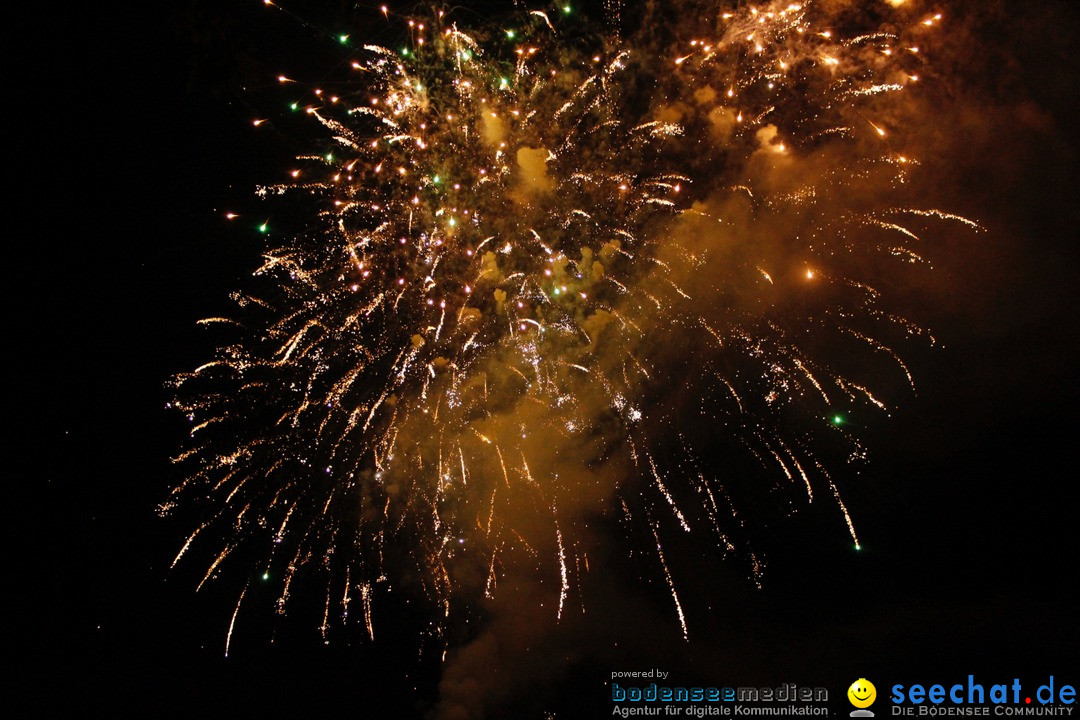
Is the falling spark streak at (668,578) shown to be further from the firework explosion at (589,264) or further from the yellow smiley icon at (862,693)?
the yellow smiley icon at (862,693)

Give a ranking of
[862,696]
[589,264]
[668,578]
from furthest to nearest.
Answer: [668,578] < [589,264] < [862,696]

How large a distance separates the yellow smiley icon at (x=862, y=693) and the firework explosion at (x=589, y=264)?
143cm

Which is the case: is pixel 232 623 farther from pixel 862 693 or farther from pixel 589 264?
pixel 862 693

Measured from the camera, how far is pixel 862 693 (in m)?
4.91

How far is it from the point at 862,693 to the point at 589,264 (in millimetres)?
5367

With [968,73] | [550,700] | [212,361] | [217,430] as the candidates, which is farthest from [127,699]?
[968,73]

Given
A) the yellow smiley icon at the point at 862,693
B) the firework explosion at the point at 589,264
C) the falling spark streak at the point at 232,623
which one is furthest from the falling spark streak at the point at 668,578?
the falling spark streak at the point at 232,623

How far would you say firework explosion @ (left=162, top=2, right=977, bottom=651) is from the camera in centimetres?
487

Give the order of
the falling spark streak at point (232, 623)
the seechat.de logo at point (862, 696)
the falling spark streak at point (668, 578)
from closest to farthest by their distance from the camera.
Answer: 1. the seechat.de logo at point (862, 696)
2. the falling spark streak at point (668, 578)
3. the falling spark streak at point (232, 623)

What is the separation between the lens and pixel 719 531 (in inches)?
230

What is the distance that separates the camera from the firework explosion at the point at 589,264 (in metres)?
4.87

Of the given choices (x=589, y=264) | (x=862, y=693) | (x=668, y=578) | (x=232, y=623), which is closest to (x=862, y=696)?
(x=862, y=693)

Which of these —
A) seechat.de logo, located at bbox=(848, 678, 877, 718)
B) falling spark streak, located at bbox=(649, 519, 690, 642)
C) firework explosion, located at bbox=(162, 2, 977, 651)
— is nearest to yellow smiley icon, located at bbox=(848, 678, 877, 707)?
seechat.de logo, located at bbox=(848, 678, 877, 718)

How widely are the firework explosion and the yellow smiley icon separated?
1.43 meters
